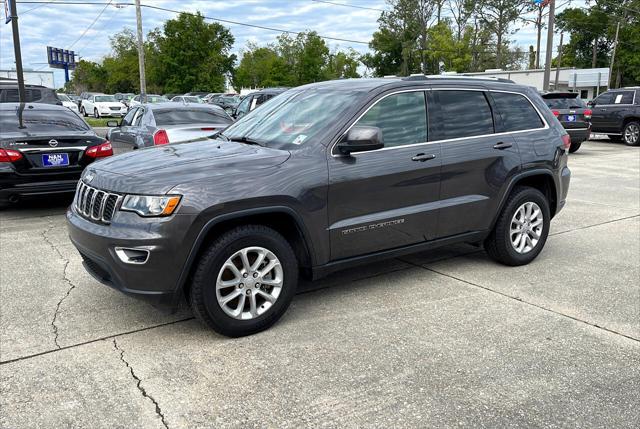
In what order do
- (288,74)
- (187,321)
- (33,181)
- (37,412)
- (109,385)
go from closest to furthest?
(37,412) → (109,385) → (187,321) → (33,181) → (288,74)

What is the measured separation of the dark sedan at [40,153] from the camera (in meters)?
7.10

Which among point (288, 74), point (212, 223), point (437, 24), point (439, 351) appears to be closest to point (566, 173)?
point (439, 351)

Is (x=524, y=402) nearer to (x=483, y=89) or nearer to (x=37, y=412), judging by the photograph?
(x=37, y=412)

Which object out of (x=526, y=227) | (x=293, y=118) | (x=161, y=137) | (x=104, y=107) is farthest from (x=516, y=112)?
(x=104, y=107)

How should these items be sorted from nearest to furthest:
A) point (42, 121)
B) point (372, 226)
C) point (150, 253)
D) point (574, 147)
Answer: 1. point (150, 253)
2. point (372, 226)
3. point (42, 121)
4. point (574, 147)

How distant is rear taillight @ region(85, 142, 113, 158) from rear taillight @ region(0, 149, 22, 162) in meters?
0.86

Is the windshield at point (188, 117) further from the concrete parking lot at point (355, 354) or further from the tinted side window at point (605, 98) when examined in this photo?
the tinted side window at point (605, 98)

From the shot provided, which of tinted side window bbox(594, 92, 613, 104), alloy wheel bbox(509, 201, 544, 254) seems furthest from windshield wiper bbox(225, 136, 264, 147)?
tinted side window bbox(594, 92, 613, 104)

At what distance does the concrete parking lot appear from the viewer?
9.74 ft

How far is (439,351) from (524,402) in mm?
688

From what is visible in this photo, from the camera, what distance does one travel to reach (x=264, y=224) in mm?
3992

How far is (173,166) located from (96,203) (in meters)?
0.59

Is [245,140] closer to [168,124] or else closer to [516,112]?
[516,112]

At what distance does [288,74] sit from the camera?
60.2 meters
